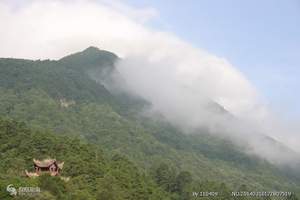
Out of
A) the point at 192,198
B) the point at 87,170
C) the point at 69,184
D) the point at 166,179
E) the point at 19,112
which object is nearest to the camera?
the point at 69,184

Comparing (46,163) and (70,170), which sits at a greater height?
(46,163)

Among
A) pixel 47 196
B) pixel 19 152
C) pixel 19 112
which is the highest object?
pixel 19 112

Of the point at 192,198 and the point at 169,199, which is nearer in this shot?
the point at 169,199

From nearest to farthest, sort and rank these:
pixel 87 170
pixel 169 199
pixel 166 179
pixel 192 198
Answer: pixel 87 170, pixel 169 199, pixel 192 198, pixel 166 179

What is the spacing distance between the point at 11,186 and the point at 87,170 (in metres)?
21.6

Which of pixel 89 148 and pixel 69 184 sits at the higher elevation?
pixel 89 148

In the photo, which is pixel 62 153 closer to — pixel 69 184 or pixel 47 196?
pixel 69 184

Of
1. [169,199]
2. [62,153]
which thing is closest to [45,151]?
[62,153]

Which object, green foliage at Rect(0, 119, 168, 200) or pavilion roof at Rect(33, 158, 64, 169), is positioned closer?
green foliage at Rect(0, 119, 168, 200)

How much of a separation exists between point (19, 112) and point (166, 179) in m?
89.3

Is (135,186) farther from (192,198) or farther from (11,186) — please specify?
(11,186)

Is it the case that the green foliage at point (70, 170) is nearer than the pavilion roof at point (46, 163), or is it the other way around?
the green foliage at point (70, 170)

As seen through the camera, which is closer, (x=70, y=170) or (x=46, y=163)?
(x=46, y=163)

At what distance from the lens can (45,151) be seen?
9925 centimetres
